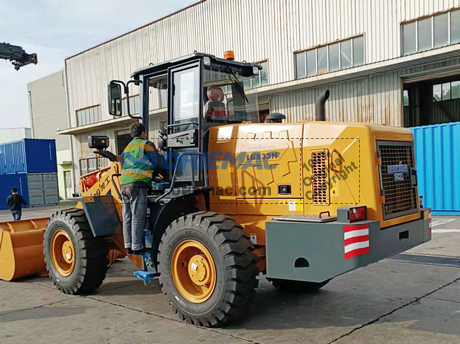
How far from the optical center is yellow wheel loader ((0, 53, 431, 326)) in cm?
415

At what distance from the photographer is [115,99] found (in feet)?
18.2

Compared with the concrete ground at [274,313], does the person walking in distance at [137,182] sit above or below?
above

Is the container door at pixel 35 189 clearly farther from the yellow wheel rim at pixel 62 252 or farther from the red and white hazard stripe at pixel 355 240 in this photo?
the red and white hazard stripe at pixel 355 240

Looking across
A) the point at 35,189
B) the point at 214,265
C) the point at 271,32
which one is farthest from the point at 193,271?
the point at 35,189

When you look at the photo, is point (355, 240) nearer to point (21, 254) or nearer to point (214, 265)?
point (214, 265)

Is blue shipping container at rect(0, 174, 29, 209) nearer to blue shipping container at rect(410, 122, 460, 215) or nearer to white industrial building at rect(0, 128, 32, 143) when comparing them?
blue shipping container at rect(410, 122, 460, 215)

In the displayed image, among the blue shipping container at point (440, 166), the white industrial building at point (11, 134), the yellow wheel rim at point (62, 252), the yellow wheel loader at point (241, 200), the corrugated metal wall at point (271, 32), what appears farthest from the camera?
the white industrial building at point (11, 134)

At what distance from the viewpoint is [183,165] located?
16.8 ft

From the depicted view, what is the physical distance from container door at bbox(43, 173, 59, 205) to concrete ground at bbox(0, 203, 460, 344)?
72.3ft

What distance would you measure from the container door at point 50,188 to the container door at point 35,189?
0.26 m

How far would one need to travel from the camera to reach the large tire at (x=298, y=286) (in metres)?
5.74

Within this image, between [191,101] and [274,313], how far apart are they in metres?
2.63

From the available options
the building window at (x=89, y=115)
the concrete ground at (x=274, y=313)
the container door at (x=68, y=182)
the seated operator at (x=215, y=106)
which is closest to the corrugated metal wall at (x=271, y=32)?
the building window at (x=89, y=115)

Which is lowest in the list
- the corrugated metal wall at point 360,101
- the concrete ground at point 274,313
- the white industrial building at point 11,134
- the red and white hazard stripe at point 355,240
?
the concrete ground at point 274,313
